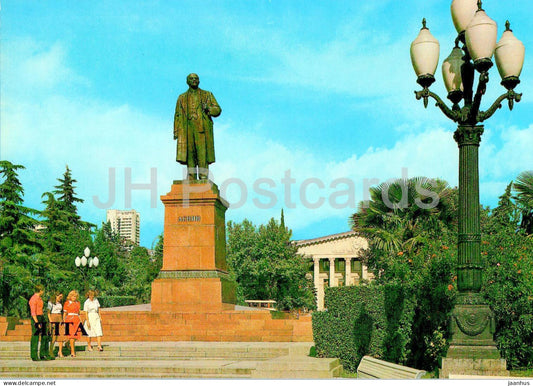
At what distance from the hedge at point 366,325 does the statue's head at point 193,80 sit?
9.76 metres

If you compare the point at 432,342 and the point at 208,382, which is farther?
the point at 432,342

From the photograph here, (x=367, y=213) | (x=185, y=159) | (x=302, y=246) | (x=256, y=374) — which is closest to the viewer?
(x=256, y=374)

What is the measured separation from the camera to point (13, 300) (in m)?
30.0

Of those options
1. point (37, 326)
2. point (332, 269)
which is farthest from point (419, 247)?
point (332, 269)

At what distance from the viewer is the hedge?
13539 millimetres

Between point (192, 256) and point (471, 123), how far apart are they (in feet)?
39.6

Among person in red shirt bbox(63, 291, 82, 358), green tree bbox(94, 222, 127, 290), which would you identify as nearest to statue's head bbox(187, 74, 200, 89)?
person in red shirt bbox(63, 291, 82, 358)

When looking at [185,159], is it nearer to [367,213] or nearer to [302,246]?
[367,213]

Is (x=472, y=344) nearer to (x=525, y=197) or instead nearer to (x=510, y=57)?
(x=510, y=57)

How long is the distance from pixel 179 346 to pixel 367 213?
18436 millimetres

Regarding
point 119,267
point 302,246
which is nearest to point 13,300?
point 119,267

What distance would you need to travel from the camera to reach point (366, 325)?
44.8 ft

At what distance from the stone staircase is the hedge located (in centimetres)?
86

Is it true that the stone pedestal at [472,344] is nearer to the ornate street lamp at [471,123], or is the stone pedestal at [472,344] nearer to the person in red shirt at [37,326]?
the ornate street lamp at [471,123]
